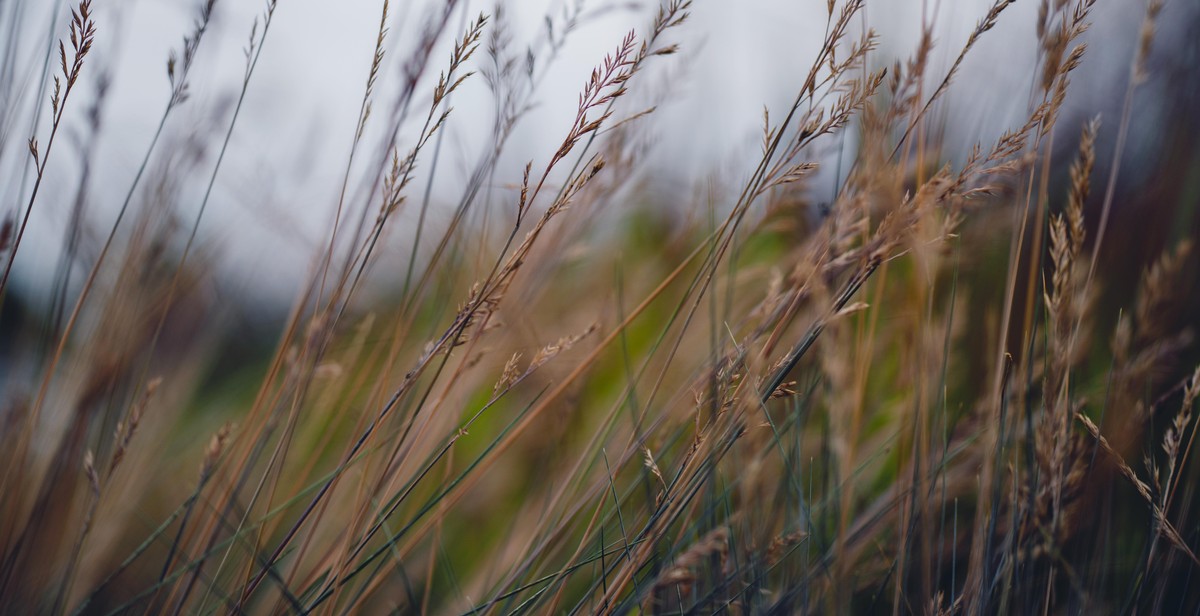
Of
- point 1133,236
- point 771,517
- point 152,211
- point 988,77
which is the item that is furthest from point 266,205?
point 1133,236

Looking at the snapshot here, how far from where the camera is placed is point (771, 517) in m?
0.85

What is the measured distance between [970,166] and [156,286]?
4.53ft

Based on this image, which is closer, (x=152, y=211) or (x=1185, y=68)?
(x=152, y=211)

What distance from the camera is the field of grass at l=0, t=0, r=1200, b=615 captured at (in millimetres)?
757

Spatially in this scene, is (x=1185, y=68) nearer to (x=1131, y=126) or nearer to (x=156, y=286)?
(x=1131, y=126)

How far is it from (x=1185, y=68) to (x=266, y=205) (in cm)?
241

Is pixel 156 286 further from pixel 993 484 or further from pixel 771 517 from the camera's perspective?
pixel 993 484

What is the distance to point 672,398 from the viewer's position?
39.2 inches

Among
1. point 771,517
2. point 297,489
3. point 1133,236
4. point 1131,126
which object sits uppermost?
→ point 297,489

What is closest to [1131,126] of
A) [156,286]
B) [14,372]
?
[156,286]

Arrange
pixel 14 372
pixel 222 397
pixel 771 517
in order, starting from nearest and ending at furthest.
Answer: pixel 771 517, pixel 14 372, pixel 222 397

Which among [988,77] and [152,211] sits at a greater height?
[152,211]

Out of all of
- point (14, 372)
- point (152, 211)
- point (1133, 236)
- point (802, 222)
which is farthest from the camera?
point (802, 222)

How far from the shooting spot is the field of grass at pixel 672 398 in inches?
29.8
